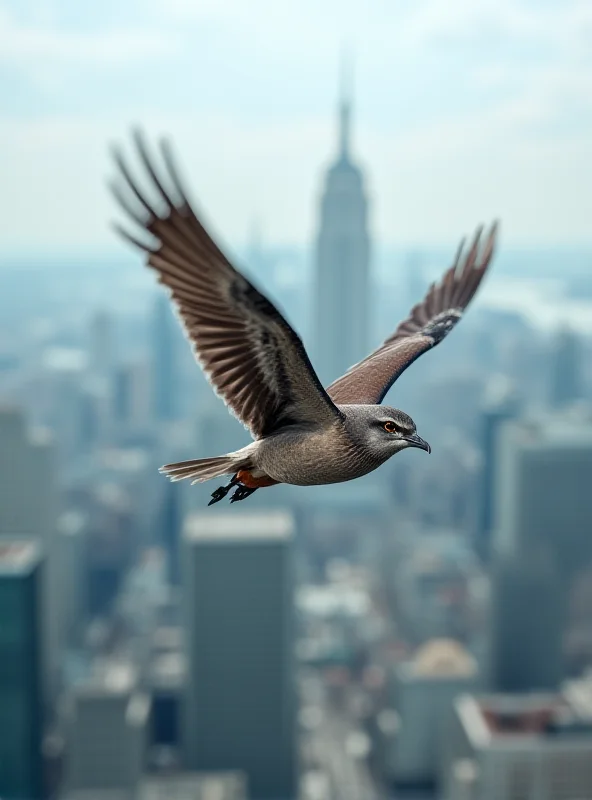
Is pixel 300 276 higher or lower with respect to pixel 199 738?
higher

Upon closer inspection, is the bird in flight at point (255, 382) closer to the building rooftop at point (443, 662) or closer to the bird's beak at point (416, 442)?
the bird's beak at point (416, 442)

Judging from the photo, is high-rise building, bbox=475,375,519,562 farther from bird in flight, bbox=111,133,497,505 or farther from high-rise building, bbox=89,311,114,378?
bird in flight, bbox=111,133,497,505

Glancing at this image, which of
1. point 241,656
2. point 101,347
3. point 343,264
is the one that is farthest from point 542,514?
point 343,264

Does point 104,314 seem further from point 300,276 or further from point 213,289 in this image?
point 213,289

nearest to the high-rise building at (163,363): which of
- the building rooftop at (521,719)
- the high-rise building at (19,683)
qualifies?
the high-rise building at (19,683)

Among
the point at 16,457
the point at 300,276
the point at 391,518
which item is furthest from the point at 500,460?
the point at 16,457
